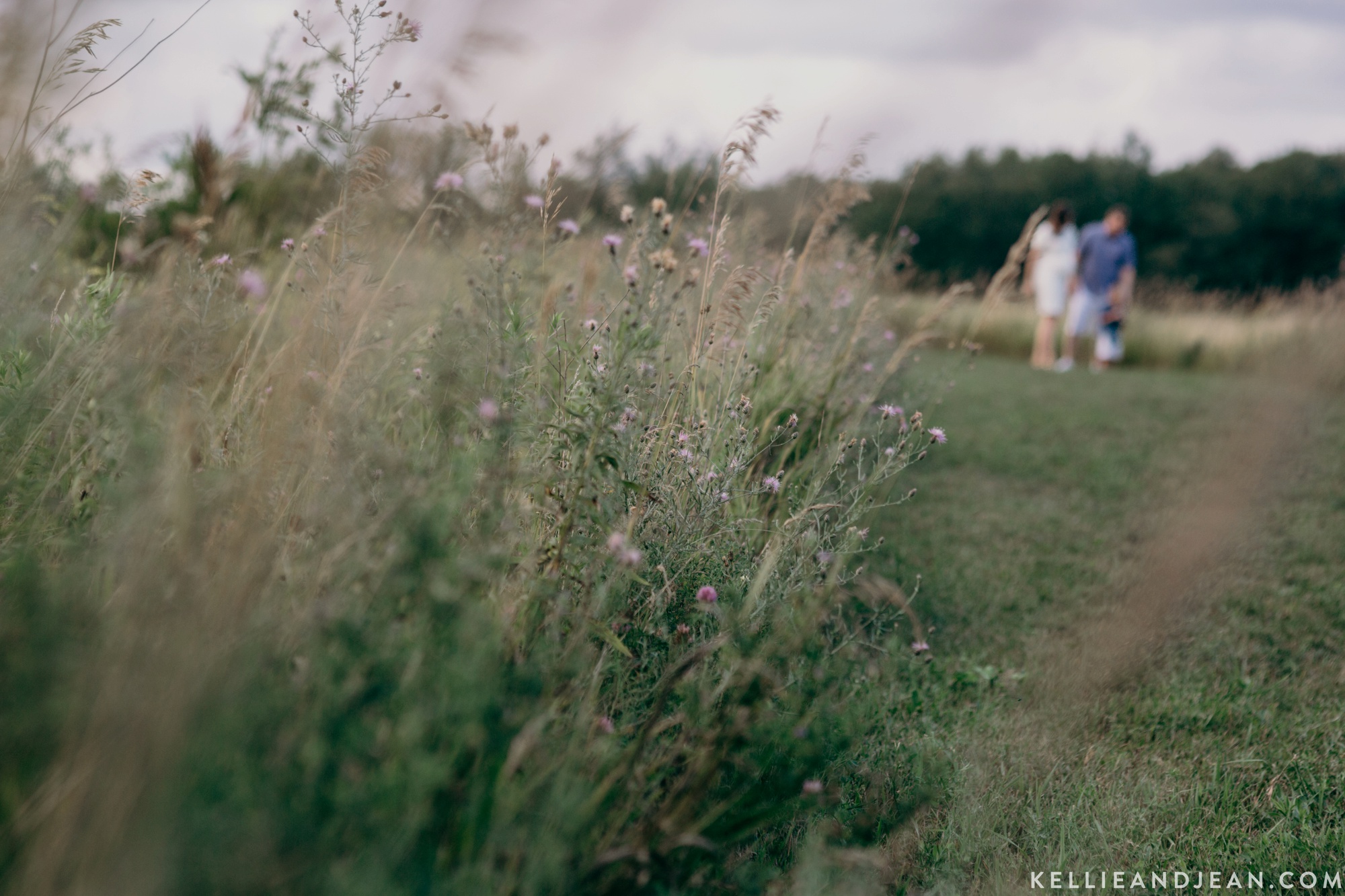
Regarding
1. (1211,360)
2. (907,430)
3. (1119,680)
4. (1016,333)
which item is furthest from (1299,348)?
(907,430)

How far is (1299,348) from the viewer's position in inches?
380

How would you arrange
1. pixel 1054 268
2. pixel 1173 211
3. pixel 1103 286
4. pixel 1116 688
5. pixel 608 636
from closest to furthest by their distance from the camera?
pixel 608 636 → pixel 1116 688 → pixel 1103 286 → pixel 1054 268 → pixel 1173 211

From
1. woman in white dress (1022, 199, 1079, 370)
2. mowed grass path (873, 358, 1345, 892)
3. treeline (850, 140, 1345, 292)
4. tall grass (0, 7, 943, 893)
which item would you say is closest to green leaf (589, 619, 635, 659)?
tall grass (0, 7, 943, 893)

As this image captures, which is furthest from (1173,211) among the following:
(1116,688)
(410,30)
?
(410,30)

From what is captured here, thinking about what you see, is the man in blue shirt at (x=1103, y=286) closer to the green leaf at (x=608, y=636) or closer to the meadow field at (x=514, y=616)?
the meadow field at (x=514, y=616)

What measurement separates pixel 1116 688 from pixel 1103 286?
9.49 meters

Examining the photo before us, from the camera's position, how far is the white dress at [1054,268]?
11.0 meters

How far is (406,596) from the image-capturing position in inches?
51.8

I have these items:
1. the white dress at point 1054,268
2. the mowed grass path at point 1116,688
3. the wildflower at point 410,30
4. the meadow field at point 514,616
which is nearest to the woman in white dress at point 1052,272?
the white dress at point 1054,268

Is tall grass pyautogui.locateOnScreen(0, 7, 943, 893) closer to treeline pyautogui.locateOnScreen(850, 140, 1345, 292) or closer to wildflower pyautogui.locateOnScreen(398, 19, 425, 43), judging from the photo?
wildflower pyautogui.locateOnScreen(398, 19, 425, 43)

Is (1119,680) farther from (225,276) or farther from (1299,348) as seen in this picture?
(1299,348)

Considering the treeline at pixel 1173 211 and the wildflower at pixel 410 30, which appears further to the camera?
the treeline at pixel 1173 211

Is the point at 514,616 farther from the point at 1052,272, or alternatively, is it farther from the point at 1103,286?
the point at 1052,272

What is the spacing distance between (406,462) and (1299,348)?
11506mm
